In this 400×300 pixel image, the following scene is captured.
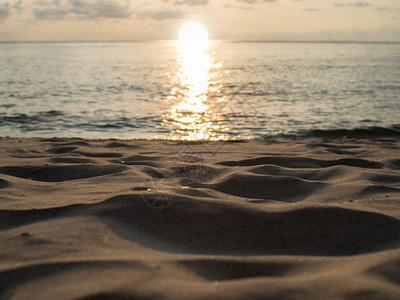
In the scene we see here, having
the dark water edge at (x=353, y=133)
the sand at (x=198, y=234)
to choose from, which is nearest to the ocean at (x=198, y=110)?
the dark water edge at (x=353, y=133)

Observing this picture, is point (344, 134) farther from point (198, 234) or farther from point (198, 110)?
point (198, 234)

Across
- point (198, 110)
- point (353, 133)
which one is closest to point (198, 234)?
point (353, 133)

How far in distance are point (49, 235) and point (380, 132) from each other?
8.14 meters

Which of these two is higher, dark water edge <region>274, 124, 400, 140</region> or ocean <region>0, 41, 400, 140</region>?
ocean <region>0, 41, 400, 140</region>

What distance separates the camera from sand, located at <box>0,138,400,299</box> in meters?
1.47

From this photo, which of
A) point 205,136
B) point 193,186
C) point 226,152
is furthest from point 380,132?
point 193,186

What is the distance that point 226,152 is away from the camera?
5094 mm

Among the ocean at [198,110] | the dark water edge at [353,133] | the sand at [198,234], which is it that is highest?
the sand at [198,234]

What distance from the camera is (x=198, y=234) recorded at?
2092 millimetres

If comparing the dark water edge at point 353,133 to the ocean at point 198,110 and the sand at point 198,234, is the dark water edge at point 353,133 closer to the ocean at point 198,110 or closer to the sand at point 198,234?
the ocean at point 198,110

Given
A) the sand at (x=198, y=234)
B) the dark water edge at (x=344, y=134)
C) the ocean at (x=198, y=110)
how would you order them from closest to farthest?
the sand at (x=198, y=234) → the dark water edge at (x=344, y=134) → the ocean at (x=198, y=110)

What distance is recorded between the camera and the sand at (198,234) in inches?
58.0

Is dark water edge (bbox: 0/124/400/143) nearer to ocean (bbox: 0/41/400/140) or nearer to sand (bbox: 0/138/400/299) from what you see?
ocean (bbox: 0/41/400/140)

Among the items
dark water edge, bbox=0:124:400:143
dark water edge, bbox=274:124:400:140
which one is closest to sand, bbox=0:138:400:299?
dark water edge, bbox=0:124:400:143
